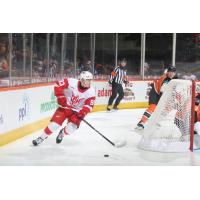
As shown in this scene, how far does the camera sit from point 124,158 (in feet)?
12.0

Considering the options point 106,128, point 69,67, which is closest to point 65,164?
point 106,128

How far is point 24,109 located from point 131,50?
4.10 metres

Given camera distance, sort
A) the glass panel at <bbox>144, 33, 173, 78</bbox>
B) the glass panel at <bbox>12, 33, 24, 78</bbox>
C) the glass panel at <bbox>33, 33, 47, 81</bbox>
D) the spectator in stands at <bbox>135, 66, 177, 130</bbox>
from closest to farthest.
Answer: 1. the glass panel at <bbox>12, 33, 24, 78</bbox>
2. the spectator in stands at <bbox>135, 66, 177, 130</bbox>
3. the glass panel at <bbox>33, 33, 47, 81</bbox>
4. the glass panel at <bbox>144, 33, 173, 78</bbox>

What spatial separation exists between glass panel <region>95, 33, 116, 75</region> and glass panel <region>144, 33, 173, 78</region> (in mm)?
885

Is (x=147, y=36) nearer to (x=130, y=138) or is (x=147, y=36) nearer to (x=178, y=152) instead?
(x=130, y=138)

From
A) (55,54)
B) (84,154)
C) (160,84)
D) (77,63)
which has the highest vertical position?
(55,54)

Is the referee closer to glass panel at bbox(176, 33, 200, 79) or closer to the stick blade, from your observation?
glass panel at bbox(176, 33, 200, 79)

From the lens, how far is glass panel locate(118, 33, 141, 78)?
304 inches

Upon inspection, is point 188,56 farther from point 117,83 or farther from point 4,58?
point 4,58

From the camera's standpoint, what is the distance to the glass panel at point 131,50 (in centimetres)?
773

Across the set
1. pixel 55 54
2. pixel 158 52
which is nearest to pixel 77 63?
pixel 55 54

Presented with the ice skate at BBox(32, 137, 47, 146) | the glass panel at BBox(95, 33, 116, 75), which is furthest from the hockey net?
the glass panel at BBox(95, 33, 116, 75)

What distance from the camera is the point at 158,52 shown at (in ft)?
27.6

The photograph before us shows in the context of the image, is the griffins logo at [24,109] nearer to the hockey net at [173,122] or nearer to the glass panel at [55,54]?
the glass panel at [55,54]
